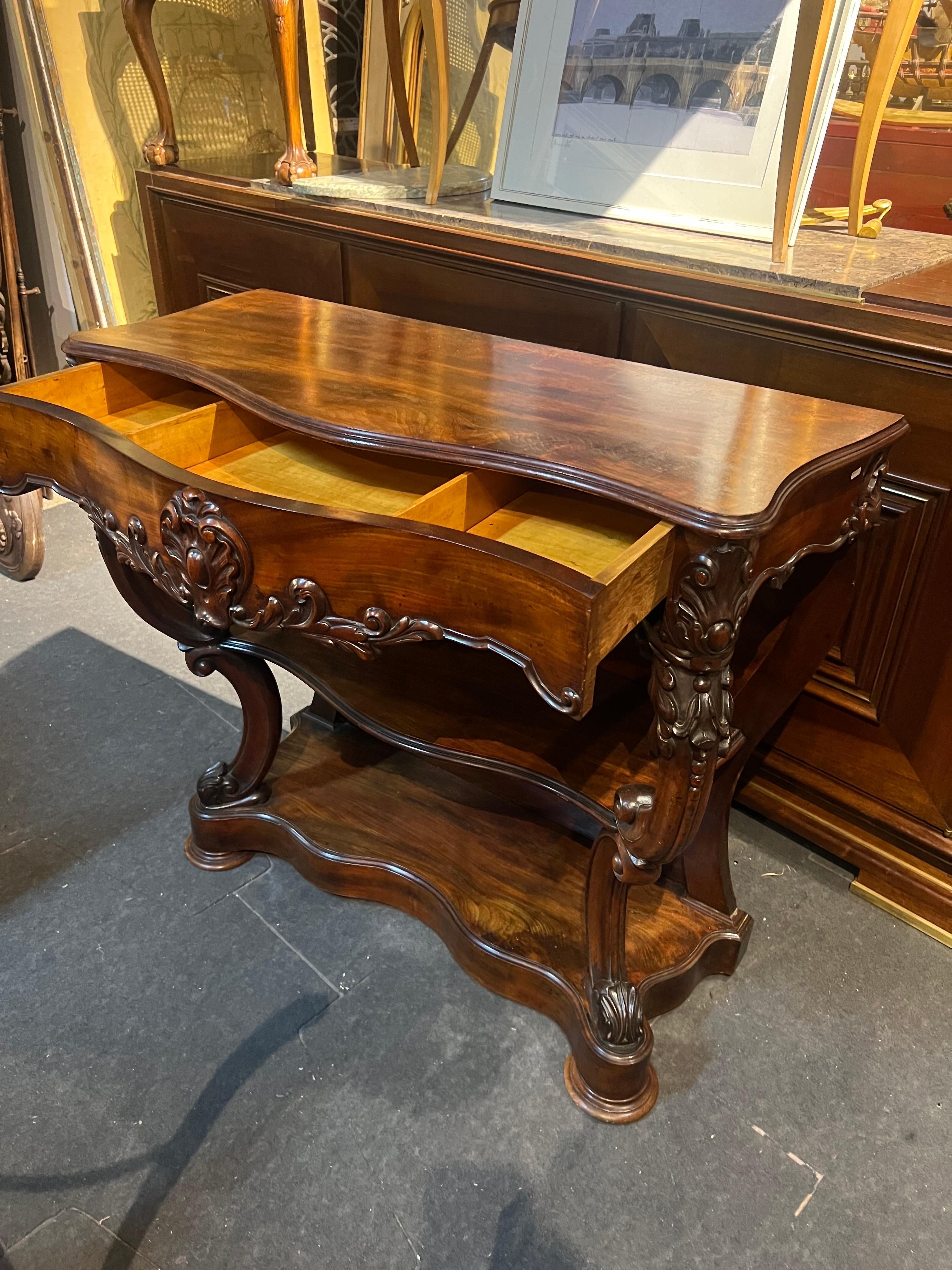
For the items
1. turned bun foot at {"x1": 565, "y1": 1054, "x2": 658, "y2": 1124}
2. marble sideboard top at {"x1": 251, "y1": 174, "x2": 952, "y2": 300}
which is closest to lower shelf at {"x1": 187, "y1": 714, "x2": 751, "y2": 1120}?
turned bun foot at {"x1": 565, "y1": 1054, "x2": 658, "y2": 1124}

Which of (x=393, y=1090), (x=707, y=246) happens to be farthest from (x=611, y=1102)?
(x=707, y=246)

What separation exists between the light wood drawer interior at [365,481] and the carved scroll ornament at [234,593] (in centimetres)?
5

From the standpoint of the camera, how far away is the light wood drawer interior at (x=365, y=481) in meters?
0.82

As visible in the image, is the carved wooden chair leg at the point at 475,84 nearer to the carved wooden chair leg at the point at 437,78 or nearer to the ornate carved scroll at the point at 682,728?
the carved wooden chair leg at the point at 437,78

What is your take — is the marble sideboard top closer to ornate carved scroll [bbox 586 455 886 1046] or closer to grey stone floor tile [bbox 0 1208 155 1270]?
ornate carved scroll [bbox 586 455 886 1046]

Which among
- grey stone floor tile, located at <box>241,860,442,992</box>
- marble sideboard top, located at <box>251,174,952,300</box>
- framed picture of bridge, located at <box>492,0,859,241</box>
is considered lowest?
grey stone floor tile, located at <box>241,860,442,992</box>

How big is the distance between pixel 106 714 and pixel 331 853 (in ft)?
2.11

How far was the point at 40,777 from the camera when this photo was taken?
1.51 metres

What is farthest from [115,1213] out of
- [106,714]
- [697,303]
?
[697,303]

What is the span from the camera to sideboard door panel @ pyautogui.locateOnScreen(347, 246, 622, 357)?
4.28ft

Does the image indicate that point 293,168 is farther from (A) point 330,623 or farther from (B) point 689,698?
(B) point 689,698

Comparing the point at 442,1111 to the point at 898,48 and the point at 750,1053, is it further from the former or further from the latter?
the point at 898,48

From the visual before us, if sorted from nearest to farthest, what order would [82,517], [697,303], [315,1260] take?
[315,1260] < [697,303] < [82,517]

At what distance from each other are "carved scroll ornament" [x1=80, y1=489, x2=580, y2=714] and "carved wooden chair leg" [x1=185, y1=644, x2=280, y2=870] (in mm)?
297
